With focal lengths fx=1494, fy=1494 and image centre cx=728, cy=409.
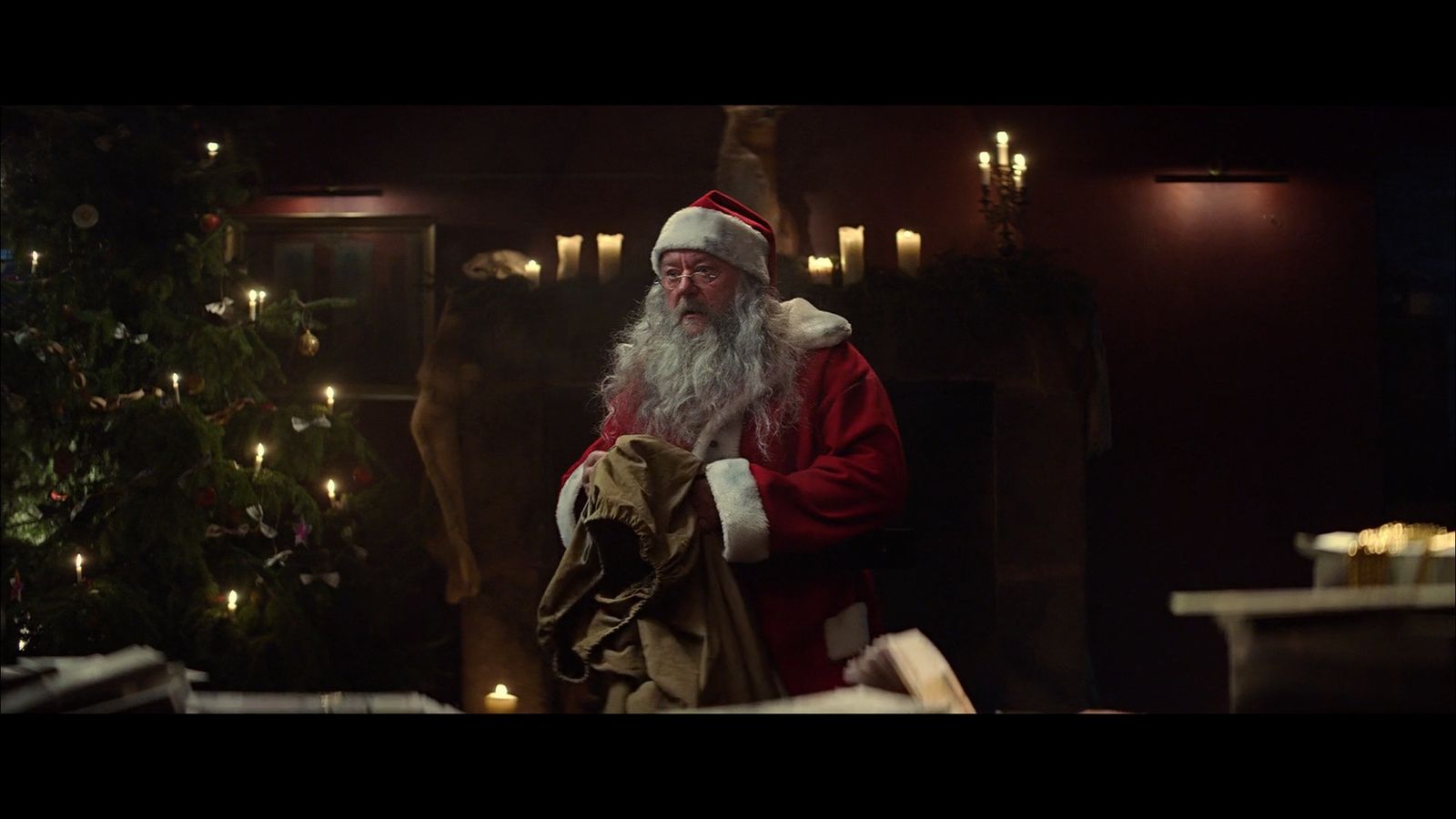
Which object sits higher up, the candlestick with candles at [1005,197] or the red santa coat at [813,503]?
the candlestick with candles at [1005,197]

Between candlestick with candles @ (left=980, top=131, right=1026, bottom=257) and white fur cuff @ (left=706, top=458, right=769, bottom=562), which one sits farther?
candlestick with candles @ (left=980, top=131, right=1026, bottom=257)

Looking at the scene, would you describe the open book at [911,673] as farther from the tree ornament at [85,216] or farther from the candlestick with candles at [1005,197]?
the tree ornament at [85,216]

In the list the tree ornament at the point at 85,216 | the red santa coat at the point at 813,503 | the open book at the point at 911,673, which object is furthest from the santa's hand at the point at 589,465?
the tree ornament at the point at 85,216

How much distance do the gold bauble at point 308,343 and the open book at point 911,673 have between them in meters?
1.85

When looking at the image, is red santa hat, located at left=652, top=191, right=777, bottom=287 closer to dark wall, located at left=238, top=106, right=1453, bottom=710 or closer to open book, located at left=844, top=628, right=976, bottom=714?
dark wall, located at left=238, top=106, right=1453, bottom=710

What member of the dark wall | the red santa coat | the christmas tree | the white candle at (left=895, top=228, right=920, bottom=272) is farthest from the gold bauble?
the white candle at (left=895, top=228, right=920, bottom=272)

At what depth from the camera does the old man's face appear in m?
4.21

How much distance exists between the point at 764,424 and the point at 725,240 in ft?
1.77

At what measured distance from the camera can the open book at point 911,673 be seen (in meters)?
3.96

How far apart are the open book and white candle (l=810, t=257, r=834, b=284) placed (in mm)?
1031

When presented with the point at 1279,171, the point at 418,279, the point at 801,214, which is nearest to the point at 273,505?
the point at 418,279

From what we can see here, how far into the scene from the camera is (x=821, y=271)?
4.30 metres

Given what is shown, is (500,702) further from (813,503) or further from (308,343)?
(308,343)

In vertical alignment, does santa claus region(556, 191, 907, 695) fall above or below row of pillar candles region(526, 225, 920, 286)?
below
